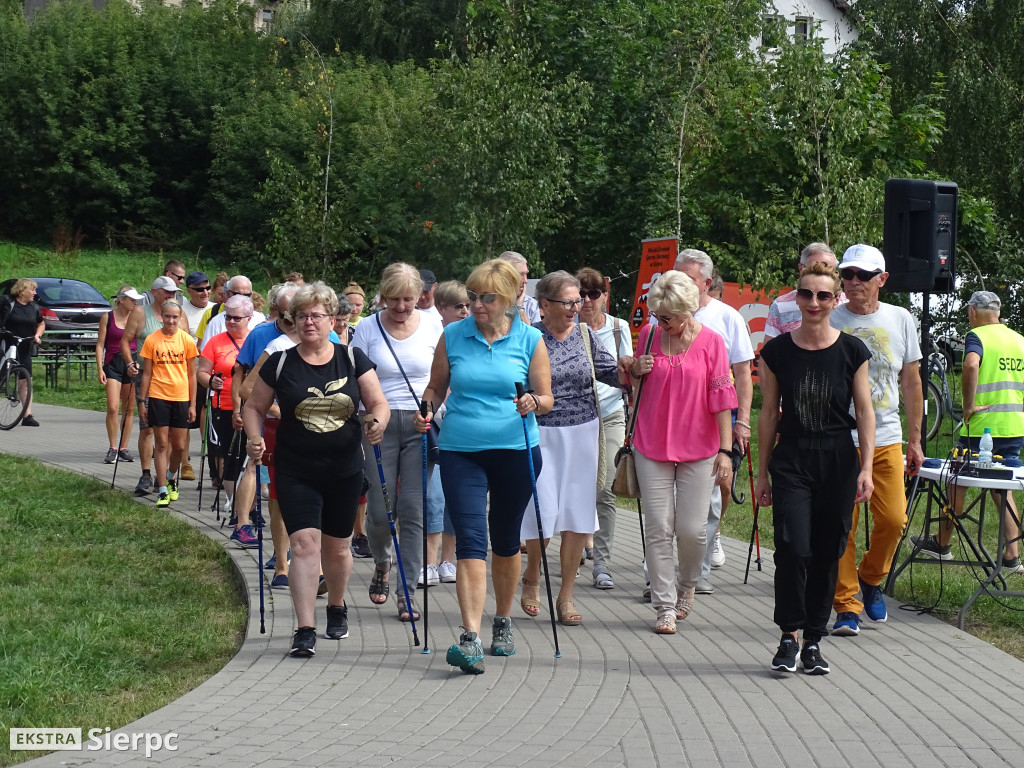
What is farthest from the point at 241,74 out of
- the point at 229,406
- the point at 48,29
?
the point at 229,406

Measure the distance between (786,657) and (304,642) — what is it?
2340mm

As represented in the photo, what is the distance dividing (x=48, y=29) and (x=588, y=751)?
44.7 metres

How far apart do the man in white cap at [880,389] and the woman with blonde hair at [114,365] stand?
357 inches

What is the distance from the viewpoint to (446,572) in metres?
8.80

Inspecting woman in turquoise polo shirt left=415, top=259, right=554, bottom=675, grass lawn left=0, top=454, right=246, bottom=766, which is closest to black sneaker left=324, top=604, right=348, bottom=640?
grass lawn left=0, top=454, right=246, bottom=766

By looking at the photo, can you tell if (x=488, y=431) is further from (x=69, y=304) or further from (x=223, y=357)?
(x=69, y=304)

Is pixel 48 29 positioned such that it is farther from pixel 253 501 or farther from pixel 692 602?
pixel 692 602

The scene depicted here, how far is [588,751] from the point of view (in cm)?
534

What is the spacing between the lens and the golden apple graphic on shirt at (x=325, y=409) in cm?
677

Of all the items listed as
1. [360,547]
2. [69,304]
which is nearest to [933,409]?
[360,547]

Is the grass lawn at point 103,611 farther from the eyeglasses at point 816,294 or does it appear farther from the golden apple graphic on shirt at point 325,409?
the eyeglasses at point 816,294

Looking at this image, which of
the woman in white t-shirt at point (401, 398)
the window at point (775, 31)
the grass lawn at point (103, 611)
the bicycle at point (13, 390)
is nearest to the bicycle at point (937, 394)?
the window at point (775, 31)

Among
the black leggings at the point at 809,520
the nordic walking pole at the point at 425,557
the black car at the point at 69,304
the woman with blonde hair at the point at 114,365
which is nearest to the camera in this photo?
the black leggings at the point at 809,520

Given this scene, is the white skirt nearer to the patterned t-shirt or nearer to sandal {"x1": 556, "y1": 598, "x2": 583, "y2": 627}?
the patterned t-shirt
